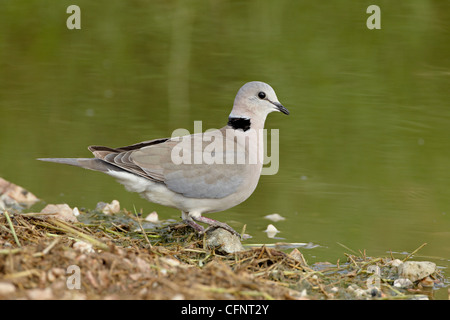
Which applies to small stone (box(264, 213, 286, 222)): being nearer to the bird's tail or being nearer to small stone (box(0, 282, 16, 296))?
the bird's tail

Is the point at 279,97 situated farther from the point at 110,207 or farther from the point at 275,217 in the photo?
the point at 110,207

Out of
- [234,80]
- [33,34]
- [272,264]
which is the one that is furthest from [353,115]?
[33,34]

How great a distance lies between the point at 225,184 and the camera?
243 inches

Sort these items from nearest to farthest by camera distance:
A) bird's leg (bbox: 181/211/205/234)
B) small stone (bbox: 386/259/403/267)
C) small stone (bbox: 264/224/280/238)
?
small stone (bbox: 386/259/403/267) → bird's leg (bbox: 181/211/205/234) → small stone (bbox: 264/224/280/238)

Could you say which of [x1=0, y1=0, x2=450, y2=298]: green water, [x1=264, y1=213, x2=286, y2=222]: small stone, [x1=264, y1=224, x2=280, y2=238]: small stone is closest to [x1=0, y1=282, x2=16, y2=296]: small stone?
[x1=0, y1=0, x2=450, y2=298]: green water

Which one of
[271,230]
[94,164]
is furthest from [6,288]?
[271,230]

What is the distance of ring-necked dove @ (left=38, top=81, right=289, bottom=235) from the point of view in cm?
616

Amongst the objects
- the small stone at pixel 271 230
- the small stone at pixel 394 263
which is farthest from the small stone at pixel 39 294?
the small stone at pixel 271 230

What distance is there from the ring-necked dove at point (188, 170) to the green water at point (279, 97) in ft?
2.24

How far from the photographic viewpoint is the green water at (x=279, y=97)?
24.3 ft

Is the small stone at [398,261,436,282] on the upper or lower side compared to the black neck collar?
lower

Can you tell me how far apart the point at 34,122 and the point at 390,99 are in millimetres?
4923

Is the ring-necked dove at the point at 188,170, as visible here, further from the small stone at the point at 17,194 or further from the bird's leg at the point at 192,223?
the small stone at the point at 17,194

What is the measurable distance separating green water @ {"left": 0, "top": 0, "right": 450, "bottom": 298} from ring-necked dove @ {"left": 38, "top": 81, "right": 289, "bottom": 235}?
2.24 feet
